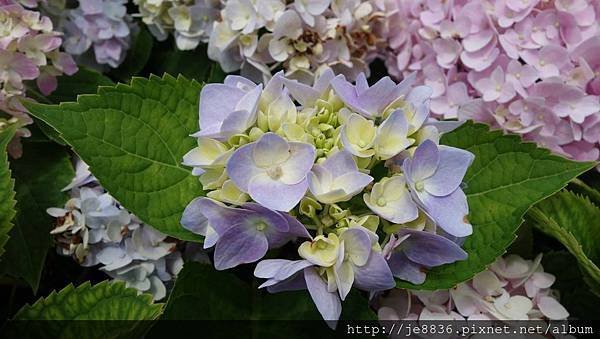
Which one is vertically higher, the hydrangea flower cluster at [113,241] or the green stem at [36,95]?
the green stem at [36,95]

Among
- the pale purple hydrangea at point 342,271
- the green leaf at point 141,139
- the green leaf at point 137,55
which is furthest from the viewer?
the green leaf at point 137,55

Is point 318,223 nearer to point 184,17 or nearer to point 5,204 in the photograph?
point 5,204

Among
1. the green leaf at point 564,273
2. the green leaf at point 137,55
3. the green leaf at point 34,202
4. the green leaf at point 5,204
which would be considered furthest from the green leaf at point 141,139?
the green leaf at point 564,273

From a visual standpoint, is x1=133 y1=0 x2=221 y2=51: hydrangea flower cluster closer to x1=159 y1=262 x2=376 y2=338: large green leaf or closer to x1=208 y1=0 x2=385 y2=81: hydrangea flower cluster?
x1=208 y1=0 x2=385 y2=81: hydrangea flower cluster

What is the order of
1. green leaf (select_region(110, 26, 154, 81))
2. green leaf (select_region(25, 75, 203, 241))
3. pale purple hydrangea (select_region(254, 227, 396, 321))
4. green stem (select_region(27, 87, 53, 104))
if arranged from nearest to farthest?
pale purple hydrangea (select_region(254, 227, 396, 321)) → green leaf (select_region(25, 75, 203, 241)) → green stem (select_region(27, 87, 53, 104)) → green leaf (select_region(110, 26, 154, 81))

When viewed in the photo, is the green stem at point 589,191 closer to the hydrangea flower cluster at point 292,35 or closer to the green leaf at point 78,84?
the hydrangea flower cluster at point 292,35

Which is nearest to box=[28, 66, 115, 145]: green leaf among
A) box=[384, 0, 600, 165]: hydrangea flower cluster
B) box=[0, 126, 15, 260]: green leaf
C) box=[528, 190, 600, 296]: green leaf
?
box=[0, 126, 15, 260]: green leaf
